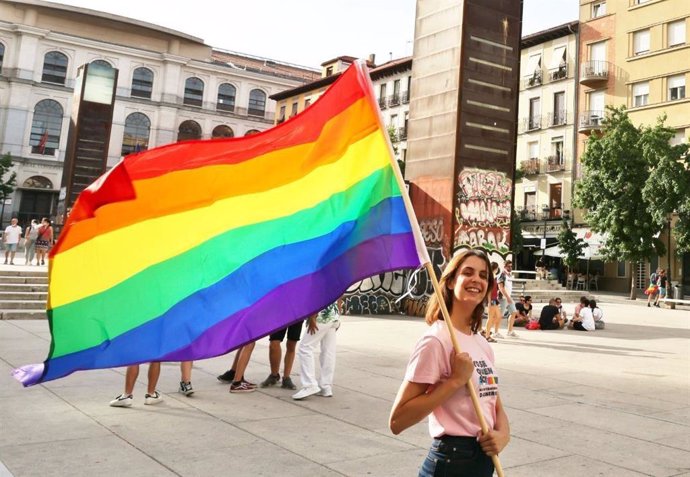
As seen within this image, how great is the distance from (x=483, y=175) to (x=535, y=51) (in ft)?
102

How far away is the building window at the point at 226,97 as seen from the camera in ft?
203

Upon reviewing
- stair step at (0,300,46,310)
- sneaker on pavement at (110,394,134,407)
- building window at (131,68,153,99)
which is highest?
building window at (131,68,153,99)

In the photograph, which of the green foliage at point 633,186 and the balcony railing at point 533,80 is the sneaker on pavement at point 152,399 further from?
the balcony railing at point 533,80

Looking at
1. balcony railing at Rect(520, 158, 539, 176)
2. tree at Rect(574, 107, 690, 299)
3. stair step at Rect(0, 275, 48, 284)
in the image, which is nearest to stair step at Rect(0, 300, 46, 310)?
stair step at Rect(0, 275, 48, 284)

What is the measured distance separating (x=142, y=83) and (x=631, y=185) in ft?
151

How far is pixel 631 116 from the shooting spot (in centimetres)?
3834

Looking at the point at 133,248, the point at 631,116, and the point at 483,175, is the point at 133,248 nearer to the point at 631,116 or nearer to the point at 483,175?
the point at 483,175

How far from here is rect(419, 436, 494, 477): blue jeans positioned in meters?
2.33

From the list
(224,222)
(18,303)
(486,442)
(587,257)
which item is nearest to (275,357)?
(224,222)

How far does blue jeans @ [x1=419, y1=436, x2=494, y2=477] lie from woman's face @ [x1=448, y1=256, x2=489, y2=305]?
1.91 ft

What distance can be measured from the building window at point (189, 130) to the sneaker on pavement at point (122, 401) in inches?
2247

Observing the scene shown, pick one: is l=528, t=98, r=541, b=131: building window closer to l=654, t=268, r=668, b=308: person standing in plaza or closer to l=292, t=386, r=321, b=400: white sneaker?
l=654, t=268, r=668, b=308: person standing in plaza

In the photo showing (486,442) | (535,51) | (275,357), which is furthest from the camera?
(535,51)

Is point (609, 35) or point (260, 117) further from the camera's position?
point (260, 117)
